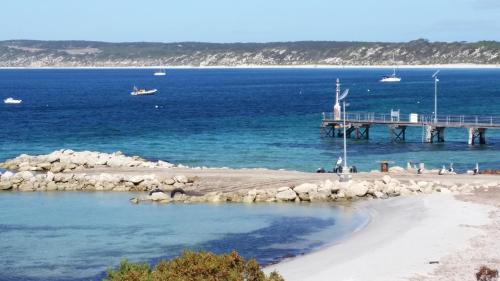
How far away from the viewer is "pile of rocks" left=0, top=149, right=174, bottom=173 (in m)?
→ 50.1

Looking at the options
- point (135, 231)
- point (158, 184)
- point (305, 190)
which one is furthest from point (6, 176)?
point (305, 190)

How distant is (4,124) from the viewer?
3337 inches

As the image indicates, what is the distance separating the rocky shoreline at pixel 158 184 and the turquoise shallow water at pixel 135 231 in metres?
1.20

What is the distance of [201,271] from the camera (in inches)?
682

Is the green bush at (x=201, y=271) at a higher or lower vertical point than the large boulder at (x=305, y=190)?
higher

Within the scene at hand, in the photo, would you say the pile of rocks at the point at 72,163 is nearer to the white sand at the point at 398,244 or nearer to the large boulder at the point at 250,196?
the large boulder at the point at 250,196

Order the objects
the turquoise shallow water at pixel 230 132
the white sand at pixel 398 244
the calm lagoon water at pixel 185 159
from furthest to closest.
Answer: the turquoise shallow water at pixel 230 132
the calm lagoon water at pixel 185 159
the white sand at pixel 398 244

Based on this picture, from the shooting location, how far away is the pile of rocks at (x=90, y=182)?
4378cm

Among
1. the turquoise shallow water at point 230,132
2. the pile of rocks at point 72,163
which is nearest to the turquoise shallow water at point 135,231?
the pile of rocks at point 72,163

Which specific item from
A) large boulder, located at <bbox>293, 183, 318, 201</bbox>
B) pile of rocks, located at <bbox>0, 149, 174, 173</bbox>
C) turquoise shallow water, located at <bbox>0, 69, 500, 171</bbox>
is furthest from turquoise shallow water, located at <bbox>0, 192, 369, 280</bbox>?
turquoise shallow water, located at <bbox>0, 69, 500, 171</bbox>

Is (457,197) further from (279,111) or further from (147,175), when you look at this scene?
(279,111)

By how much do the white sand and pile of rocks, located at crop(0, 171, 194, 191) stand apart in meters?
11.4

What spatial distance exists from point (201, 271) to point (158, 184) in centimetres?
2653

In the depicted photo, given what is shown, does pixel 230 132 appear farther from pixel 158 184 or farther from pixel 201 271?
pixel 201 271
